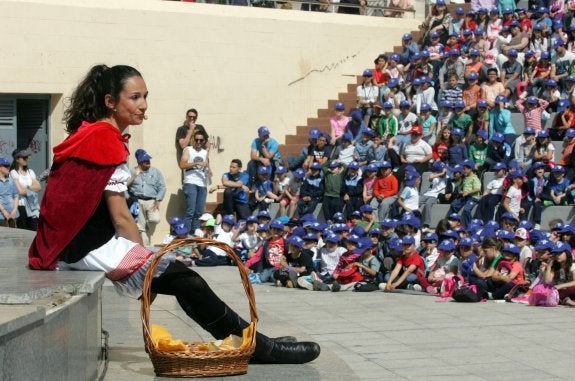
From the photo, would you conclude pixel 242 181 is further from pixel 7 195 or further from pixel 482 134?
pixel 482 134

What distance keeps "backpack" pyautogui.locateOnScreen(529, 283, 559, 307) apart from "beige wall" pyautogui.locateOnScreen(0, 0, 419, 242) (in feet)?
27.5

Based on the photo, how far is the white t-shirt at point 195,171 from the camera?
19109 mm

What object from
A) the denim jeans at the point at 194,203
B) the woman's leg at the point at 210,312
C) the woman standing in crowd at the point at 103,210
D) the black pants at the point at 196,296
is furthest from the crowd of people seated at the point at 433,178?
the woman standing in crowd at the point at 103,210

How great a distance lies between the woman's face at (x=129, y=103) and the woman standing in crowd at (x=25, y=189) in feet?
38.3

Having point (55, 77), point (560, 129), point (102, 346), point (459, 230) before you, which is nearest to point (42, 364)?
point (102, 346)

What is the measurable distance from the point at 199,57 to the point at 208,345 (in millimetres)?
14511

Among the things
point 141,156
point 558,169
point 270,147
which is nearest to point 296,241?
point 558,169

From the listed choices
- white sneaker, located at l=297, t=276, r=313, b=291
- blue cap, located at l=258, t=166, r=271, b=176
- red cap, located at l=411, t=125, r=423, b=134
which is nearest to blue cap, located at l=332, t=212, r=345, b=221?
red cap, located at l=411, t=125, r=423, b=134

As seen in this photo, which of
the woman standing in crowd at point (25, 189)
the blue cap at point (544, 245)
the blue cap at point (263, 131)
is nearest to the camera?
the blue cap at point (544, 245)

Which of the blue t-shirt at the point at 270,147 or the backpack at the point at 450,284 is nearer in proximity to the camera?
the backpack at the point at 450,284

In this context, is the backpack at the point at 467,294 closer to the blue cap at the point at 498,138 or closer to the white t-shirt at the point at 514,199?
the white t-shirt at the point at 514,199

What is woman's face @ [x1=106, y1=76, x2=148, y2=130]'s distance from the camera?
5.98 meters

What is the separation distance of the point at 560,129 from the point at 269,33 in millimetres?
6285

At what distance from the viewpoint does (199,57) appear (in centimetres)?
2022
